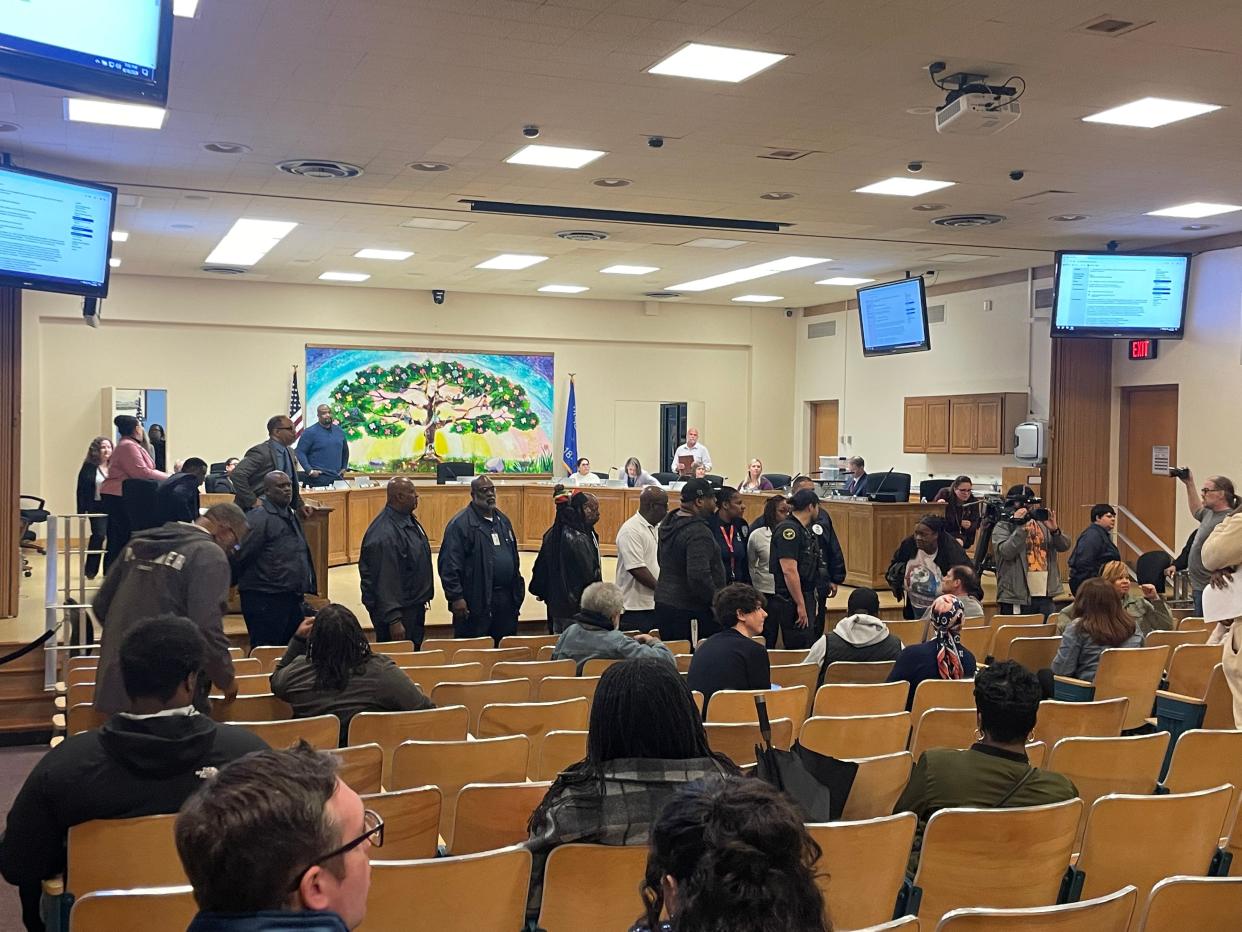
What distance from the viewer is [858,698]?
4.96 meters

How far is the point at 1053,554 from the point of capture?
31.5ft

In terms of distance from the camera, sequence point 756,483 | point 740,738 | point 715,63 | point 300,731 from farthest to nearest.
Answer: point 756,483
point 715,63
point 740,738
point 300,731

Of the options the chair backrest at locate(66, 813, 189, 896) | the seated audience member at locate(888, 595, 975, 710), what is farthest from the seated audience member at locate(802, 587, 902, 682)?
the chair backrest at locate(66, 813, 189, 896)

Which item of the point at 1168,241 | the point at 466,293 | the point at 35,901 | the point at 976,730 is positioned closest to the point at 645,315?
the point at 466,293

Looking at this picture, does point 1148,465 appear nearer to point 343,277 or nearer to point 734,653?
point 734,653

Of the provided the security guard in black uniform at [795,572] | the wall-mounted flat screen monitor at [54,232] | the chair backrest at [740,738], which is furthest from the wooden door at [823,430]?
the chair backrest at [740,738]

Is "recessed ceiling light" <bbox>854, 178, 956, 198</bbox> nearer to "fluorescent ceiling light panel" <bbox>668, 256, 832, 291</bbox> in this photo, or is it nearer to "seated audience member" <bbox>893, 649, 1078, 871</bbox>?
"fluorescent ceiling light panel" <bbox>668, 256, 832, 291</bbox>

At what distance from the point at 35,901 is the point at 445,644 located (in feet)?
13.3

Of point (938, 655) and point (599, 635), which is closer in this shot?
point (938, 655)

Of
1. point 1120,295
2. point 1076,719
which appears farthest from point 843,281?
point 1076,719

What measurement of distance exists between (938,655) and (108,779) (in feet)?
11.7

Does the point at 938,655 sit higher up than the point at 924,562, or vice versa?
the point at 924,562

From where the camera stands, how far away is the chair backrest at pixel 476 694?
481cm

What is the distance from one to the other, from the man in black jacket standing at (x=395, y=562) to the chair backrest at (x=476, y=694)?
237cm
